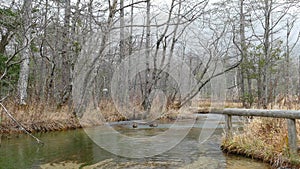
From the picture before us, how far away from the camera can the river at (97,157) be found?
4.48 meters

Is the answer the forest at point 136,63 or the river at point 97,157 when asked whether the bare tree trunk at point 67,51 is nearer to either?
the forest at point 136,63

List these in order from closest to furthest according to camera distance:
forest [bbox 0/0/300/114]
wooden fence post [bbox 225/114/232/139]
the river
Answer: the river < wooden fence post [bbox 225/114/232/139] < forest [bbox 0/0/300/114]

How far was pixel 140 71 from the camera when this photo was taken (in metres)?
16.0

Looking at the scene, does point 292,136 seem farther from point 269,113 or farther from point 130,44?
point 130,44

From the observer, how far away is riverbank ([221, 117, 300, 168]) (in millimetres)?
4254

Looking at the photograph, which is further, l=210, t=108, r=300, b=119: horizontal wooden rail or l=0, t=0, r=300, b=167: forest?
l=0, t=0, r=300, b=167: forest

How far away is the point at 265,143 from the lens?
4824 mm

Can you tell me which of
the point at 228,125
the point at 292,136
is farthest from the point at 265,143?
the point at 228,125

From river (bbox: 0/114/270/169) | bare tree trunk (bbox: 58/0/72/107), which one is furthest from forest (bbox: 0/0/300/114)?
river (bbox: 0/114/270/169)

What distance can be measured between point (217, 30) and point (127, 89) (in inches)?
216

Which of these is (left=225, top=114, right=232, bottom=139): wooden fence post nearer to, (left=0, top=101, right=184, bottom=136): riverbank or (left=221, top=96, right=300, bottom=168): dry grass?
(left=221, top=96, right=300, bottom=168): dry grass

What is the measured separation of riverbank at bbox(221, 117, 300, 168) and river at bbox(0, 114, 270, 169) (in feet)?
0.56

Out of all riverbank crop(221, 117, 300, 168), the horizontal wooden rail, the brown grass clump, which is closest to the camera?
the horizontal wooden rail

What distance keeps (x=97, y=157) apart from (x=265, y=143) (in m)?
→ 2.75
